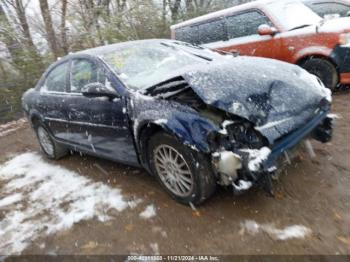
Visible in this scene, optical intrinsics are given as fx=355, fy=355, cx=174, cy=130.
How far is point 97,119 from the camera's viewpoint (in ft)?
13.7

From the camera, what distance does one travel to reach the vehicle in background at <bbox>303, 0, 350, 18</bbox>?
25.2 ft

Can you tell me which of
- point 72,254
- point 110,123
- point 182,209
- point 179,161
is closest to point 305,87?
point 179,161

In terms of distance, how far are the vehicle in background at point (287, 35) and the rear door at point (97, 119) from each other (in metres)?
3.46

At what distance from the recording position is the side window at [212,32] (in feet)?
23.9

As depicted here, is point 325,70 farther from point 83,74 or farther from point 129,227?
point 129,227

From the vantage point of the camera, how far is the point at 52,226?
3.87 m

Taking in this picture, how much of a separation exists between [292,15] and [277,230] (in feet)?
15.5

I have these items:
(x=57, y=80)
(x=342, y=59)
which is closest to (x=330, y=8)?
(x=342, y=59)

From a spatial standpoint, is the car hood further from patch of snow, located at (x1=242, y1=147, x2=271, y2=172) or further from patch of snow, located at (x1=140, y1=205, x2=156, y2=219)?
patch of snow, located at (x1=140, y1=205, x2=156, y2=219)

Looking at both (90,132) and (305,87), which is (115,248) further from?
(305,87)

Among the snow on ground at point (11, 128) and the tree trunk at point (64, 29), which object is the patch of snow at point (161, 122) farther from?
the tree trunk at point (64, 29)

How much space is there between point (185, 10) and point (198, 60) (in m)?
10.6

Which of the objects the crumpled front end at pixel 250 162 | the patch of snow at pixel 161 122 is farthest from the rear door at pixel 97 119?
the crumpled front end at pixel 250 162

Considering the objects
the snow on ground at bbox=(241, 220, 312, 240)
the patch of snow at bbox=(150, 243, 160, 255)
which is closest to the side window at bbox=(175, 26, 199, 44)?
the snow on ground at bbox=(241, 220, 312, 240)
